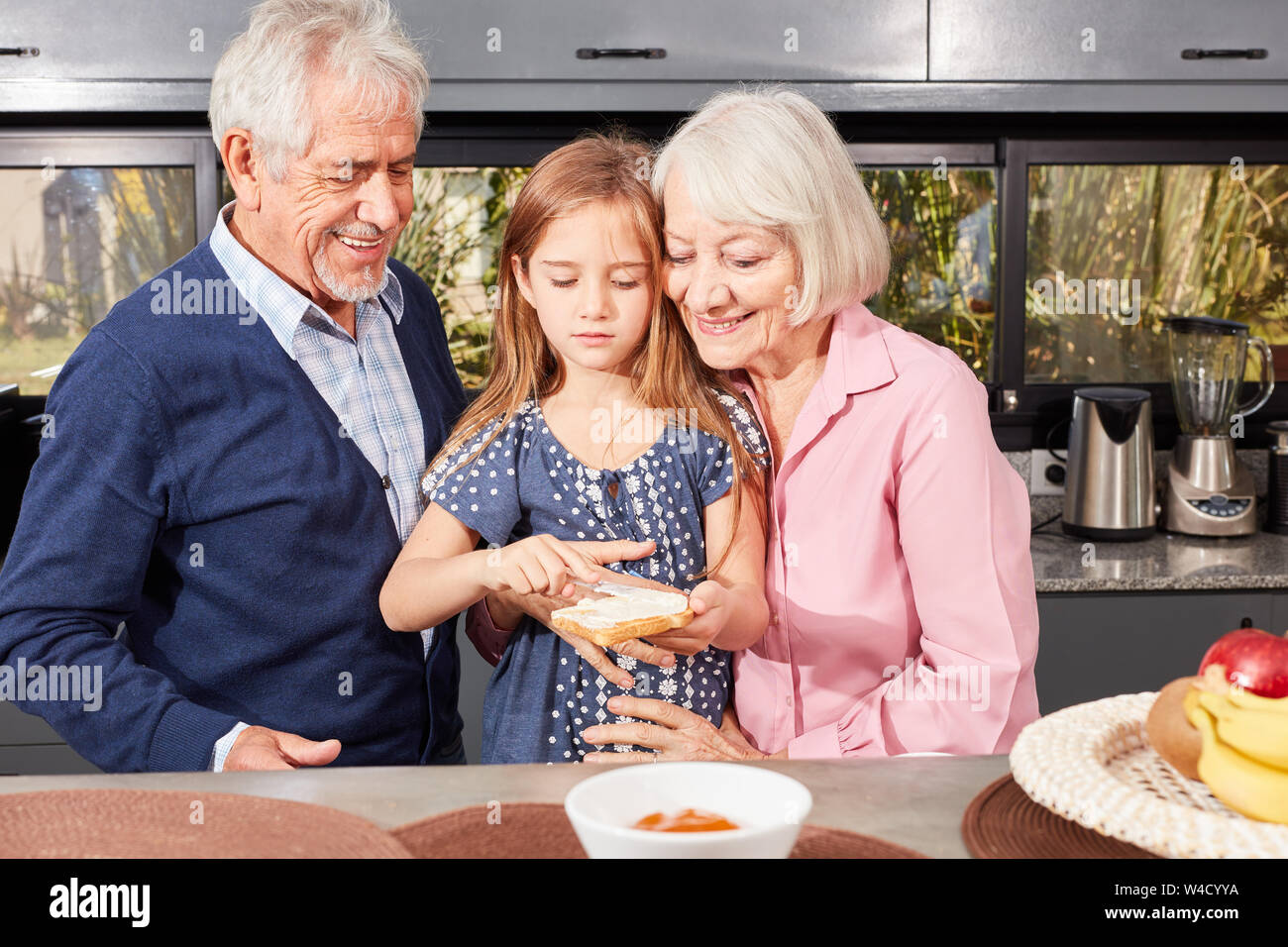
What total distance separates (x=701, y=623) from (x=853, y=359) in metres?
0.38

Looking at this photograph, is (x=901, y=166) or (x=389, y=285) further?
(x=901, y=166)

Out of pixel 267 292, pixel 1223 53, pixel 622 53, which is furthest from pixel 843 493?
pixel 1223 53

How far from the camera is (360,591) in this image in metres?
1.37

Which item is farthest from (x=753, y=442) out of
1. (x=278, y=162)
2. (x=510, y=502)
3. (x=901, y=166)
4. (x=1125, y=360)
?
(x=1125, y=360)

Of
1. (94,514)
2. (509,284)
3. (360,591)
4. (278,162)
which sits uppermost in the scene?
(278,162)

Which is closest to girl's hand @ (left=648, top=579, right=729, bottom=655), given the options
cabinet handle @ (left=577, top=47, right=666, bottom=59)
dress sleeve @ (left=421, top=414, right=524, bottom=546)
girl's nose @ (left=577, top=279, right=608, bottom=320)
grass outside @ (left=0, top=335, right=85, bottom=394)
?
dress sleeve @ (left=421, top=414, right=524, bottom=546)

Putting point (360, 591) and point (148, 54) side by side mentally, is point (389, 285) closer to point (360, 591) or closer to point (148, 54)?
point (360, 591)

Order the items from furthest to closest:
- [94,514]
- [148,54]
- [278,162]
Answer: [148,54] < [278,162] < [94,514]

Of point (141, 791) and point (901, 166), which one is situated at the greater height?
point (901, 166)

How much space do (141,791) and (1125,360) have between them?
2.63 meters

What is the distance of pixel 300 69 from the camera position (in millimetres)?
1327

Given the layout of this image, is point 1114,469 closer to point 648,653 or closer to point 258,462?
point 648,653

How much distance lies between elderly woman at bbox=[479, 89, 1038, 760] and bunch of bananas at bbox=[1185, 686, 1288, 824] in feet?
1.91
